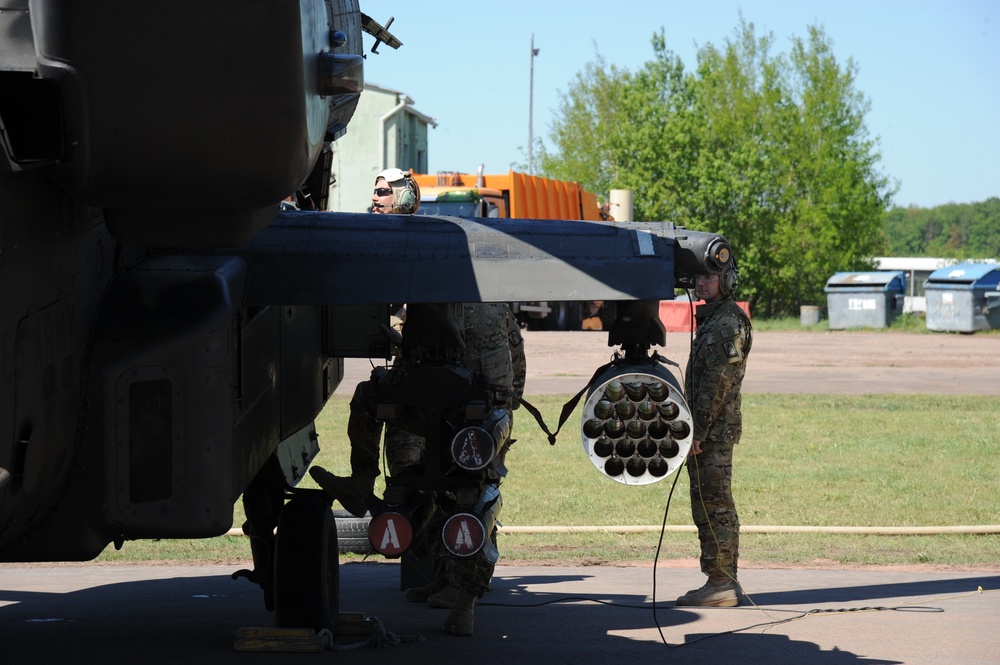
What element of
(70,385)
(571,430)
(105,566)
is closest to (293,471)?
(105,566)

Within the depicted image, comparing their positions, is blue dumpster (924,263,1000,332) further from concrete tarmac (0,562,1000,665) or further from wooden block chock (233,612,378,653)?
wooden block chock (233,612,378,653)

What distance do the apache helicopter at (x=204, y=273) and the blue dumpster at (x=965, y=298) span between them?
2689 centimetres

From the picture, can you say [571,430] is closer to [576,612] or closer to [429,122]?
[576,612]

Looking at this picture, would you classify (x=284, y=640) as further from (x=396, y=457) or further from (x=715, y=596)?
(x=715, y=596)

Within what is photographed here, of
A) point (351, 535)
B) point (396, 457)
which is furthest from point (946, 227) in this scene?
point (396, 457)

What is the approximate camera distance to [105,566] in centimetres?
948

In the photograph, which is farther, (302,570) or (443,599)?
(443,599)

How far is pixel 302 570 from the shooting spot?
662 cm

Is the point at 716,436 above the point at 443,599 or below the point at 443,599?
above

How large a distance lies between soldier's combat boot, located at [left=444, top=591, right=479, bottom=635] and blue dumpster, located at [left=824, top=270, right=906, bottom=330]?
1096 inches

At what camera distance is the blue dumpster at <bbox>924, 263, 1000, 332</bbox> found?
104 ft

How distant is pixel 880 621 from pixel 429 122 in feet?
142

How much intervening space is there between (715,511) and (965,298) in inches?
1007

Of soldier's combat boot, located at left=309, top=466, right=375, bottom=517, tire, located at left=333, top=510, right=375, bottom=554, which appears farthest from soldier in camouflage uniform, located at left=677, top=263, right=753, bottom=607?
tire, located at left=333, top=510, right=375, bottom=554
